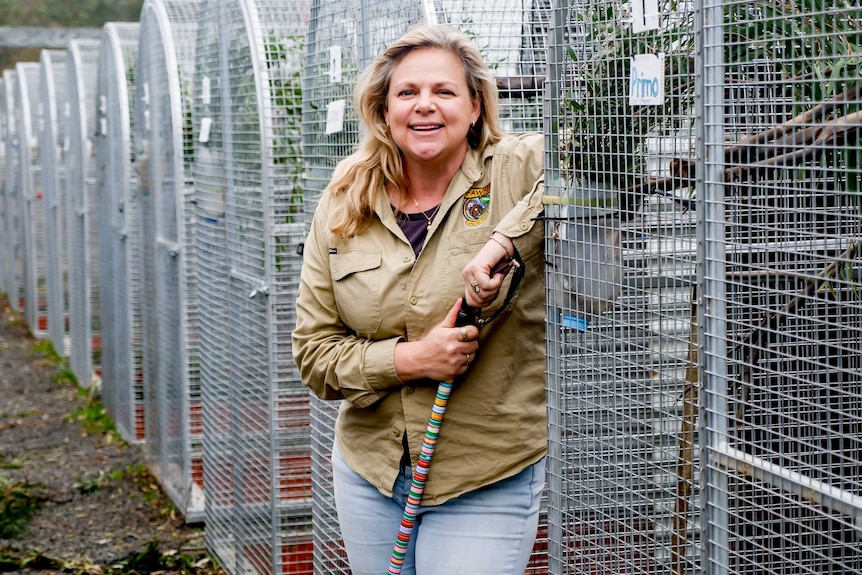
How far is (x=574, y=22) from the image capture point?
2600 millimetres

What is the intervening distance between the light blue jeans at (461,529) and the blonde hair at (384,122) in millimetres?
677

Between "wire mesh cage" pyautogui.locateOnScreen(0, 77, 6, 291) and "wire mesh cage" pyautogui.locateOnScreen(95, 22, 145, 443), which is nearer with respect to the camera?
"wire mesh cage" pyautogui.locateOnScreen(95, 22, 145, 443)

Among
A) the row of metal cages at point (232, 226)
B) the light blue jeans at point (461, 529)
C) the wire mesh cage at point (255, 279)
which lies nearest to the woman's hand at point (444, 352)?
the light blue jeans at point (461, 529)

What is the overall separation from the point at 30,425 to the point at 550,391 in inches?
320

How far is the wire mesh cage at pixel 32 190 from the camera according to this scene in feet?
45.2

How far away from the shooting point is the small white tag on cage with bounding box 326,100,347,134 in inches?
155

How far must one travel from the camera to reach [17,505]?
7.40 meters

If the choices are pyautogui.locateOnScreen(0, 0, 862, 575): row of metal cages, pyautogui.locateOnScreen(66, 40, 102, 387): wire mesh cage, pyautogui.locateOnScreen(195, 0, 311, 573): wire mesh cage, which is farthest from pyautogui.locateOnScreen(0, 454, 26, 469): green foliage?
pyautogui.locateOnScreen(195, 0, 311, 573): wire mesh cage

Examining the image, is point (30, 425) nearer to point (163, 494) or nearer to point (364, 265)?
point (163, 494)

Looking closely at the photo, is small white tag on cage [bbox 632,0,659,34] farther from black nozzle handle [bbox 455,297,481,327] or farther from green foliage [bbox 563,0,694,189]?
black nozzle handle [bbox 455,297,481,327]

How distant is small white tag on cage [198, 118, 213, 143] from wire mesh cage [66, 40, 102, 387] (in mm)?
3957

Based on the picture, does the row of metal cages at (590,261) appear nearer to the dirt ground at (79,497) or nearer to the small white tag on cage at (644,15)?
the small white tag on cage at (644,15)

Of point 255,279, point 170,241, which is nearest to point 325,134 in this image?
point 255,279

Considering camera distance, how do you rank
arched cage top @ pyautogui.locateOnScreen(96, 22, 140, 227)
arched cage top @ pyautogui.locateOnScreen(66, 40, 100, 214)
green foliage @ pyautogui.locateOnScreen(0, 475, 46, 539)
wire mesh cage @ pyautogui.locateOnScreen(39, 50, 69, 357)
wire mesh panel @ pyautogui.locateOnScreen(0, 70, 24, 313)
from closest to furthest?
green foliage @ pyautogui.locateOnScreen(0, 475, 46, 539) < arched cage top @ pyautogui.locateOnScreen(96, 22, 140, 227) < arched cage top @ pyautogui.locateOnScreen(66, 40, 100, 214) < wire mesh cage @ pyautogui.locateOnScreen(39, 50, 69, 357) < wire mesh panel @ pyautogui.locateOnScreen(0, 70, 24, 313)
